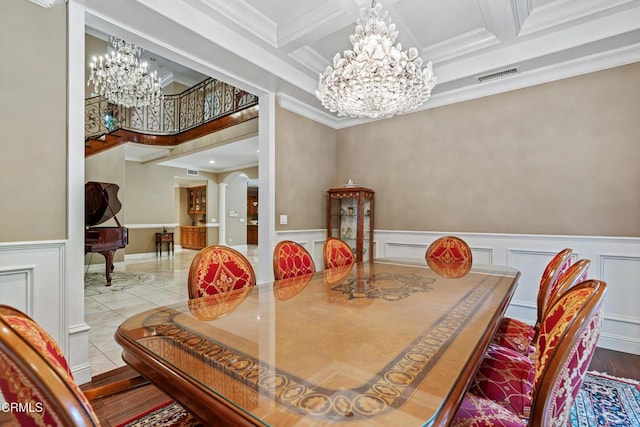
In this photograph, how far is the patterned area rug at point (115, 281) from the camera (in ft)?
15.1

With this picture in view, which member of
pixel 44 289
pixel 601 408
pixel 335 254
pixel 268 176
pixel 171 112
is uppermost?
pixel 171 112

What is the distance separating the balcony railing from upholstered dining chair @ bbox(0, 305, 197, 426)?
5568 millimetres

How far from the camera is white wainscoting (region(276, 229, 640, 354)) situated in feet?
8.65

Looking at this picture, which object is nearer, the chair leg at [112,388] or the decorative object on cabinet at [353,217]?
the chair leg at [112,388]

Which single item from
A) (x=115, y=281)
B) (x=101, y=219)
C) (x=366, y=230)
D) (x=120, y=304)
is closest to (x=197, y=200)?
(x=115, y=281)

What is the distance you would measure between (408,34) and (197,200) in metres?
9.65

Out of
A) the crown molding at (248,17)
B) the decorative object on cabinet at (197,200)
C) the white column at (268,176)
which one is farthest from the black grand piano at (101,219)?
the decorative object on cabinet at (197,200)

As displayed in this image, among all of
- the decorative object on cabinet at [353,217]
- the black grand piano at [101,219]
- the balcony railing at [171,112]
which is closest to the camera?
the decorative object on cabinet at [353,217]

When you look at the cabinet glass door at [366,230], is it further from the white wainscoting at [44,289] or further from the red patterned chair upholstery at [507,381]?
the white wainscoting at [44,289]

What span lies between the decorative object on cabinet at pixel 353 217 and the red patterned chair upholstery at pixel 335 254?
1.14 meters

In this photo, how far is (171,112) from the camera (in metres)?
7.63

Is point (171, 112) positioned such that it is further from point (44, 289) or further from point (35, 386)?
point (35, 386)

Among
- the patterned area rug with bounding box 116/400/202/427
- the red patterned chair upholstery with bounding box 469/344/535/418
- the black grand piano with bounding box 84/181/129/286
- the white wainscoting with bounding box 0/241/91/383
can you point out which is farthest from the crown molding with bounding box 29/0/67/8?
the red patterned chair upholstery with bounding box 469/344/535/418

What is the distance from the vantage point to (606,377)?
7.19ft
